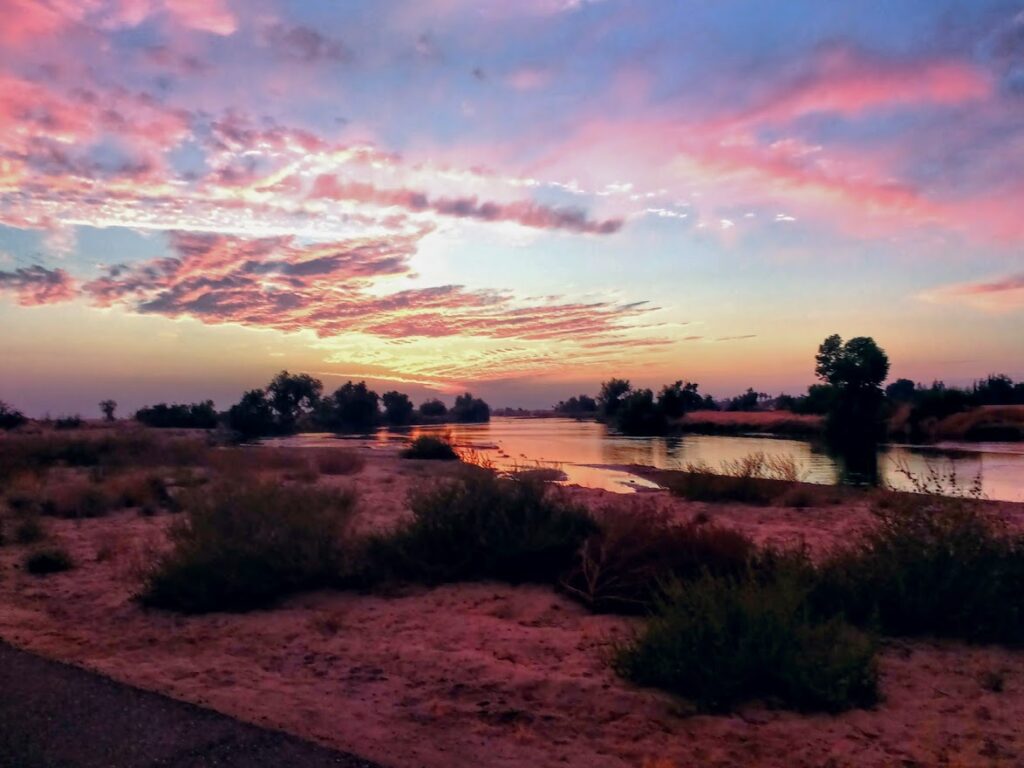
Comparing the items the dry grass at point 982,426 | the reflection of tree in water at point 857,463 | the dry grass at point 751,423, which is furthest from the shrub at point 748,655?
the dry grass at point 751,423

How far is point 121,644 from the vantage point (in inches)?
370

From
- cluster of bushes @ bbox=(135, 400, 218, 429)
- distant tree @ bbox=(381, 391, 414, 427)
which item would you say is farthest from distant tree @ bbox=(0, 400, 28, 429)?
distant tree @ bbox=(381, 391, 414, 427)

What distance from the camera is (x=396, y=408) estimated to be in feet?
389

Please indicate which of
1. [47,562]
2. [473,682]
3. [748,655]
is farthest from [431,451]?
[748,655]

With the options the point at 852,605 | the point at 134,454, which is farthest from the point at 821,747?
the point at 134,454

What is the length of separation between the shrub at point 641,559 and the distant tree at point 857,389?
67.3 m

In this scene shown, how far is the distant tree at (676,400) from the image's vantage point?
102 metres

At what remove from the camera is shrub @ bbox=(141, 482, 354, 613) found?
37.0 feet

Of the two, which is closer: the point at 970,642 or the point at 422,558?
the point at 970,642

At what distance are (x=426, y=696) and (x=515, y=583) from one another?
16.2ft

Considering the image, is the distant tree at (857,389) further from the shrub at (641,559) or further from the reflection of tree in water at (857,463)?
the shrub at (641,559)

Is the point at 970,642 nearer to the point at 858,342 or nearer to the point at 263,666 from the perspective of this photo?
the point at 263,666

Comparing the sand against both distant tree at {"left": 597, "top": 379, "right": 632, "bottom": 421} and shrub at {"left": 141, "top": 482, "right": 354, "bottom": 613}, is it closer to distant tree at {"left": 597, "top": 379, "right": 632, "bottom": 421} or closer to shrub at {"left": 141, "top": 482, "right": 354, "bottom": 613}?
shrub at {"left": 141, "top": 482, "right": 354, "bottom": 613}

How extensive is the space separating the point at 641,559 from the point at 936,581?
356 centimetres
